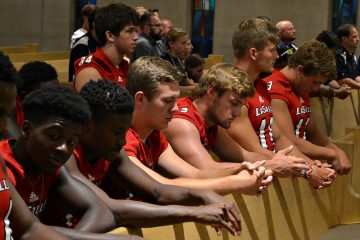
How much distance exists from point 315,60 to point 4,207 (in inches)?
165

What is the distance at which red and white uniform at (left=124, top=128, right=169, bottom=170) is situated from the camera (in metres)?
4.50

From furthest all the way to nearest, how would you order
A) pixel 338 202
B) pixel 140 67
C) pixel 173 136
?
pixel 338 202 < pixel 173 136 < pixel 140 67

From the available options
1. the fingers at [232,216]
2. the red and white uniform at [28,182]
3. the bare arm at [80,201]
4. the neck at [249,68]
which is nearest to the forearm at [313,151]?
the neck at [249,68]

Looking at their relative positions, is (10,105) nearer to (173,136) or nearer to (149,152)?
(149,152)


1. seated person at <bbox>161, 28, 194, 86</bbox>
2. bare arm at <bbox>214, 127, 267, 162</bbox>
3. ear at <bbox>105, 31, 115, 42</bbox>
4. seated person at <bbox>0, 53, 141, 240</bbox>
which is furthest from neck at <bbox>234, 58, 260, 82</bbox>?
seated person at <bbox>161, 28, 194, 86</bbox>

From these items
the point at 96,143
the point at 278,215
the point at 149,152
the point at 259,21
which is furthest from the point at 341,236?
the point at 96,143

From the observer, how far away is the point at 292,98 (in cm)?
675

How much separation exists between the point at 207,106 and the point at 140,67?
885mm

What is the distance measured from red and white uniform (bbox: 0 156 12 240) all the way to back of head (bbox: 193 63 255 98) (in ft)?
8.25

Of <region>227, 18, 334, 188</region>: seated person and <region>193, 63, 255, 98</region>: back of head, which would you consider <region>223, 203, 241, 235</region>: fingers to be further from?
<region>227, 18, 334, 188</region>: seated person

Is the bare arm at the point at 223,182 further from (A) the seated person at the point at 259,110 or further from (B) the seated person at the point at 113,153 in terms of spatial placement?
(A) the seated person at the point at 259,110

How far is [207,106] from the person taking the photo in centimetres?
542

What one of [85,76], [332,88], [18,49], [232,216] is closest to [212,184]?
[232,216]

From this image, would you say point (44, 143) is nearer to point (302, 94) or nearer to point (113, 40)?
point (113, 40)
